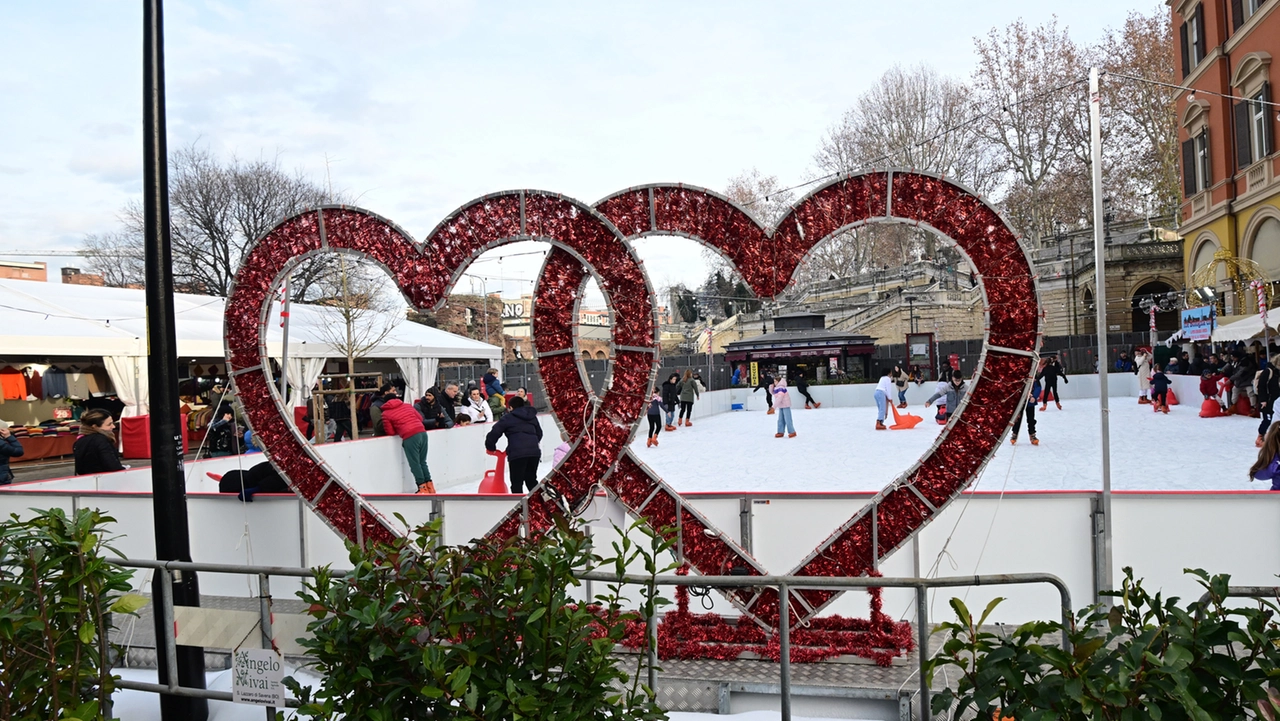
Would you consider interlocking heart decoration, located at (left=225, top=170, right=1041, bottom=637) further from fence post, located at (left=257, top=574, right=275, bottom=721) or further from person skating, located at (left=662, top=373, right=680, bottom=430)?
person skating, located at (left=662, top=373, right=680, bottom=430)

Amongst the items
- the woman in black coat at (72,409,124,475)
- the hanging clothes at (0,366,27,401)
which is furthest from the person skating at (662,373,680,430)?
the woman in black coat at (72,409,124,475)

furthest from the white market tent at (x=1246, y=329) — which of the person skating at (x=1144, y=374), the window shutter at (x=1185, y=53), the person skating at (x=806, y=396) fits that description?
the window shutter at (x=1185, y=53)

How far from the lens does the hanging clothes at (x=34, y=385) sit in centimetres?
1933

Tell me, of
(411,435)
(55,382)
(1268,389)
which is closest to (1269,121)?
(1268,389)

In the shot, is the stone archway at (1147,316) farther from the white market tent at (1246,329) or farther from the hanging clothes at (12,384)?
the hanging clothes at (12,384)

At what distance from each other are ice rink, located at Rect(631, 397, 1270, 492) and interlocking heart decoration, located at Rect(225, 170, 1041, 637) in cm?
497

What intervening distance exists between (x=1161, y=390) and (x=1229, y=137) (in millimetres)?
11147

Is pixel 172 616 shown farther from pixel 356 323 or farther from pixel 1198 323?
pixel 1198 323

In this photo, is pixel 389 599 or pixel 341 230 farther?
pixel 341 230

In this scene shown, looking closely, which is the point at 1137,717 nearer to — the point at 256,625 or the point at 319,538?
the point at 256,625

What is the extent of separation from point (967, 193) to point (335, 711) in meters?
4.20

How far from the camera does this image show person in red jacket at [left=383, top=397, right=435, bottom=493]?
38.2 feet

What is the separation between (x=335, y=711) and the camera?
2.86m

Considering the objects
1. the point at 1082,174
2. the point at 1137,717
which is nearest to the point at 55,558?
the point at 1137,717
